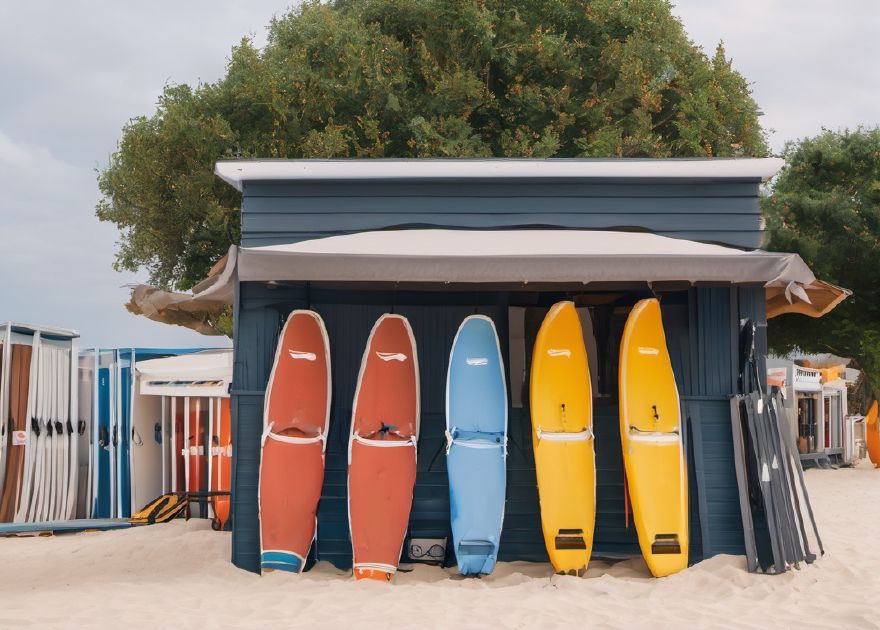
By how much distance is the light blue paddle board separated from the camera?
671 centimetres

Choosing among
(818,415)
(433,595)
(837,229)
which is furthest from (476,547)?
(837,229)

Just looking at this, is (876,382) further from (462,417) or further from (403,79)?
(462,417)

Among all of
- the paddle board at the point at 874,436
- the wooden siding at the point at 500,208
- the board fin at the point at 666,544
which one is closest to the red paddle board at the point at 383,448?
the wooden siding at the point at 500,208

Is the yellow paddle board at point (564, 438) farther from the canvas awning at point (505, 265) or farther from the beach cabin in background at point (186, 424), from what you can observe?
the beach cabin in background at point (186, 424)

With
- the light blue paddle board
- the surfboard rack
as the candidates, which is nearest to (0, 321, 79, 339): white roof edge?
the light blue paddle board

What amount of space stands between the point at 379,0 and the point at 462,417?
15.5 meters

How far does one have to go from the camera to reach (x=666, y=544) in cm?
671

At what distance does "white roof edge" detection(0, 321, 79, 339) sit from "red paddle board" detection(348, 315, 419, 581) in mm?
5263

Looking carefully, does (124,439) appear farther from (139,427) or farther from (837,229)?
(837,229)

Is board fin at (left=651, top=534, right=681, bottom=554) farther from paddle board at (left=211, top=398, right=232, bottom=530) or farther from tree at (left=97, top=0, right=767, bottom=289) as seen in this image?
tree at (left=97, top=0, right=767, bottom=289)

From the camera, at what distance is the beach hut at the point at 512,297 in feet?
23.2

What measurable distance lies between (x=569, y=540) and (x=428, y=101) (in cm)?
1375

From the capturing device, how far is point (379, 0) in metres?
20.5

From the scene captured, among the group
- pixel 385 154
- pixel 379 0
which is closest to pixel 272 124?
pixel 385 154
